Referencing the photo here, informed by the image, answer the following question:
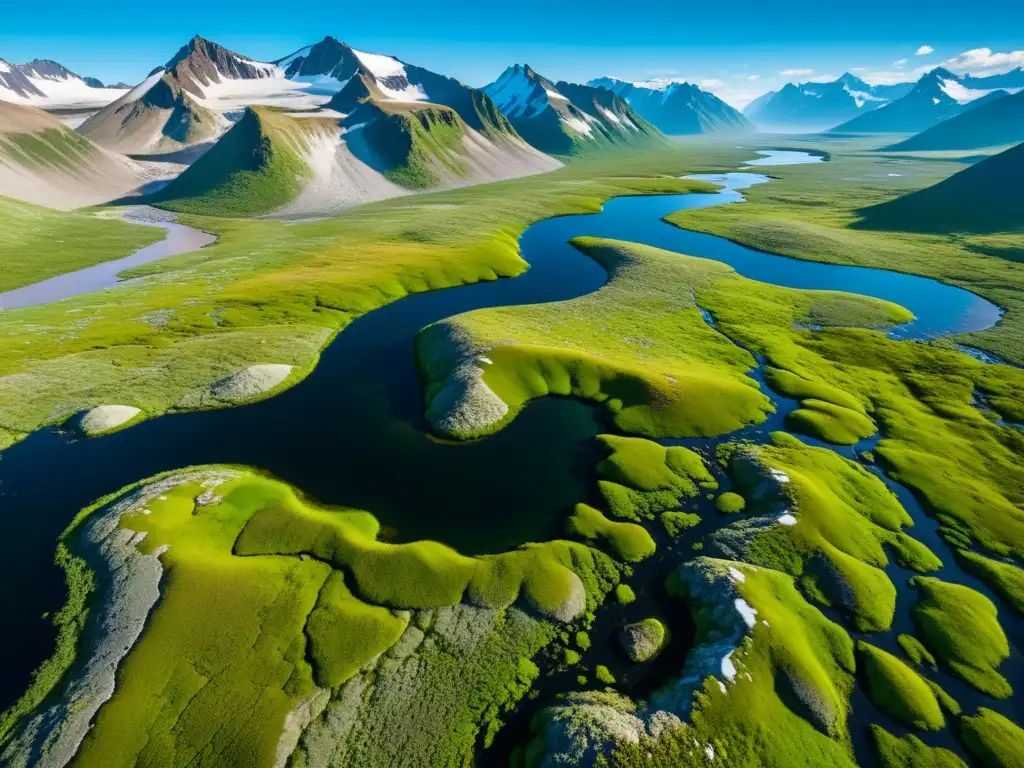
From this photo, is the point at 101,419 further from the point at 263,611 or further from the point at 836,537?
the point at 836,537

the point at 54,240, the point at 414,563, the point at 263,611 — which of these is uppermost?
the point at 263,611

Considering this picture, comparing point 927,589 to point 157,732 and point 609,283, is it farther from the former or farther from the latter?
point 609,283

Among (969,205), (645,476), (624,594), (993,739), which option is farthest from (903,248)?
(624,594)

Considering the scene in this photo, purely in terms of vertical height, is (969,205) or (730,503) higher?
(730,503)

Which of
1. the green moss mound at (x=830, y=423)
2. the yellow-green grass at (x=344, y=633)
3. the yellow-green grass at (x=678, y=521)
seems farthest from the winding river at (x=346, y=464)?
the yellow-green grass at (x=344, y=633)

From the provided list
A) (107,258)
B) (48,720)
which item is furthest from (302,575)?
(107,258)

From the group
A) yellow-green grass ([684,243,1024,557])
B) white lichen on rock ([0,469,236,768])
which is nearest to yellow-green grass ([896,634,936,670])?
yellow-green grass ([684,243,1024,557])
